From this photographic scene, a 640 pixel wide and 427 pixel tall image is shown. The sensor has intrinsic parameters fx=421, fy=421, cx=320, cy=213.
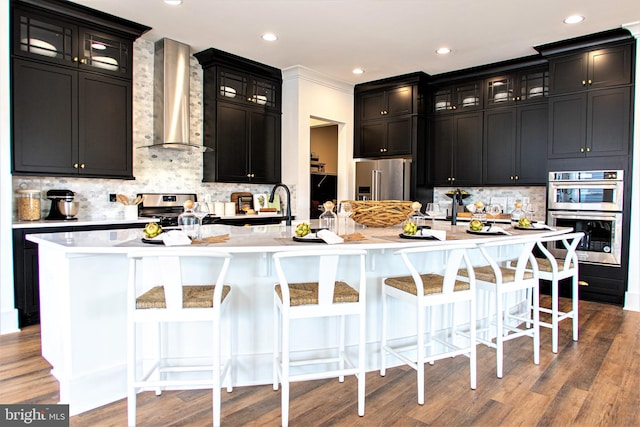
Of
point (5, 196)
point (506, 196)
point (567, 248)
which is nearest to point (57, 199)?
point (5, 196)

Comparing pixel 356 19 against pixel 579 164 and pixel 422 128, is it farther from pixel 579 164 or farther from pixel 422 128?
pixel 579 164

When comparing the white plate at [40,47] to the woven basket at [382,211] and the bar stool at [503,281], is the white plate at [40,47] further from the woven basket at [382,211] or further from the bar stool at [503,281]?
the bar stool at [503,281]

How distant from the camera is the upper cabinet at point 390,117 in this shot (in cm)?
615

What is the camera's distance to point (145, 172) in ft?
15.9

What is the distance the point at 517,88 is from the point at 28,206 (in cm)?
576

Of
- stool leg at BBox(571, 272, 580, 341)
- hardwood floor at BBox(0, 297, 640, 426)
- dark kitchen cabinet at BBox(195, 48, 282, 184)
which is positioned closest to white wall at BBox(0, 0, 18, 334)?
hardwood floor at BBox(0, 297, 640, 426)

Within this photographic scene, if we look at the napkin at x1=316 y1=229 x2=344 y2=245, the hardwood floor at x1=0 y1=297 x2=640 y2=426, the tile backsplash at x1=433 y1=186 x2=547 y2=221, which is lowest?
the hardwood floor at x1=0 y1=297 x2=640 y2=426

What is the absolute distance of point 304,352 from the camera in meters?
2.67

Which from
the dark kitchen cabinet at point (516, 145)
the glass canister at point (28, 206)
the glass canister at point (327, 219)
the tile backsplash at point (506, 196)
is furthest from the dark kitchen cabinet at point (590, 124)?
the glass canister at point (28, 206)

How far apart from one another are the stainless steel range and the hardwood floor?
1.85 metres

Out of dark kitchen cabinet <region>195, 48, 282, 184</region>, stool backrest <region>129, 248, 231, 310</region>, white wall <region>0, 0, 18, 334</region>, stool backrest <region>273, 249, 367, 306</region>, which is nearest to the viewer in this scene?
stool backrest <region>129, 248, 231, 310</region>

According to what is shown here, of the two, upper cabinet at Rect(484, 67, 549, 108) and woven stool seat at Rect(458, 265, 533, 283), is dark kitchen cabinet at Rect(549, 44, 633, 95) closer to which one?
upper cabinet at Rect(484, 67, 549, 108)

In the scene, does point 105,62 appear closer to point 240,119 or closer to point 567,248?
point 240,119

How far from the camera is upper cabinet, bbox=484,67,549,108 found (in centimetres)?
534
